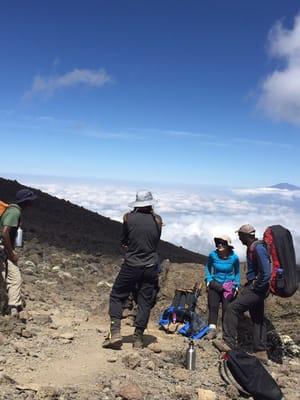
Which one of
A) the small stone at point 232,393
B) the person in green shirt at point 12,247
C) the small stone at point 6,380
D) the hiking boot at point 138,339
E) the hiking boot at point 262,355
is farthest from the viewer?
the hiking boot at point 262,355

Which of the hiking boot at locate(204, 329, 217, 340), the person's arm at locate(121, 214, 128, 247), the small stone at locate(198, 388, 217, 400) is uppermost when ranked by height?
the person's arm at locate(121, 214, 128, 247)

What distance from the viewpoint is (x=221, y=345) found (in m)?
8.66

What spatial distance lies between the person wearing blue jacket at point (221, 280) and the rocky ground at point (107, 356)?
1.98ft

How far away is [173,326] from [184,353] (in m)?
1.33

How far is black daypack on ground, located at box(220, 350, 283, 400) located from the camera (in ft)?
22.6

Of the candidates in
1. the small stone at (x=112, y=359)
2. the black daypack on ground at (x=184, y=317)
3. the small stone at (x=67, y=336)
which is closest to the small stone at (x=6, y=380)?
the small stone at (x=112, y=359)

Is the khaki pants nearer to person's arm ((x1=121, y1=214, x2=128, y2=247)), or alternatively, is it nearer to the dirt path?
the dirt path

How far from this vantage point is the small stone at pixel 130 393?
6238mm

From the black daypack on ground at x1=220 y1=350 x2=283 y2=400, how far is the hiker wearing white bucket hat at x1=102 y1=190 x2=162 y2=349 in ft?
5.09

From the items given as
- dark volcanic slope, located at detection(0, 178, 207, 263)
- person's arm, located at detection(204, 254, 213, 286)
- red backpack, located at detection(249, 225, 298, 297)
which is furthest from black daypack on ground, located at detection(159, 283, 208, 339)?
dark volcanic slope, located at detection(0, 178, 207, 263)

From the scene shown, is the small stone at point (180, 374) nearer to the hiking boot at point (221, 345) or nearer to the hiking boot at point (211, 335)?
the hiking boot at point (221, 345)

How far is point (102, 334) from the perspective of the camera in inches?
355

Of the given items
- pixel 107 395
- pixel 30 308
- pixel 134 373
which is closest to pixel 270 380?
pixel 134 373

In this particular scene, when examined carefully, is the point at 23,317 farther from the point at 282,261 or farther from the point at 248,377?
the point at 282,261
